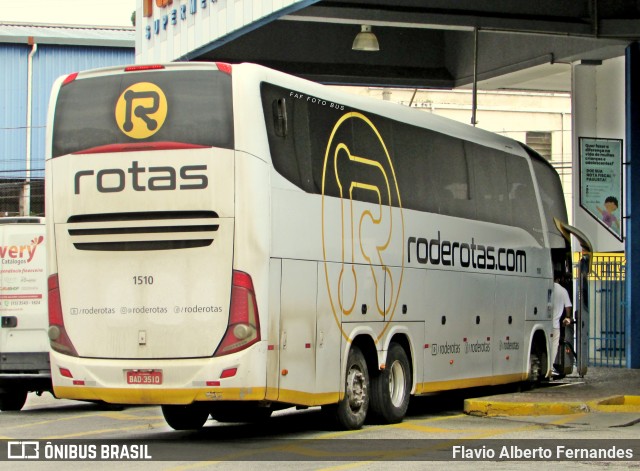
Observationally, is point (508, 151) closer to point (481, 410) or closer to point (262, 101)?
point (481, 410)

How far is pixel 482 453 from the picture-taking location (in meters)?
11.3

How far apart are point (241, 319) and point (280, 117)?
2.18 meters

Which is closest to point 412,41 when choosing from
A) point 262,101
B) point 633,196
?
point 633,196

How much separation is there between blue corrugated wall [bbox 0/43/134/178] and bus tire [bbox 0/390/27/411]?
2835 cm

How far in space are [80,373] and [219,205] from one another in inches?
89.2

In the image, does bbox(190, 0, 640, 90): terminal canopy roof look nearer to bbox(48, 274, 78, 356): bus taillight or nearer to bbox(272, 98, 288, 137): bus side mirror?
bbox(272, 98, 288, 137): bus side mirror

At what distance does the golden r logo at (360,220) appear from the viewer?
13141mm

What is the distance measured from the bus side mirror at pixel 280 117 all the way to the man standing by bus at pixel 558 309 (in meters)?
9.03

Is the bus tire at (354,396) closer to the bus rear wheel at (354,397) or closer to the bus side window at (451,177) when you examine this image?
the bus rear wheel at (354,397)

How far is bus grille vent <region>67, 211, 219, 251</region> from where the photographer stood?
11.9 m

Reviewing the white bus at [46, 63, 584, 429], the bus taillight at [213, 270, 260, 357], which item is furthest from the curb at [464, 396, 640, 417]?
the bus taillight at [213, 270, 260, 357]

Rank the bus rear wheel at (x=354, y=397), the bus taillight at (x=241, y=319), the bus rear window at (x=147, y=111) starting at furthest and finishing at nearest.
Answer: the bus rear wheel at (x=354, y=397)
the bus rear window at (x=147, y=111)
the bus taillight at (x=241, y=319)

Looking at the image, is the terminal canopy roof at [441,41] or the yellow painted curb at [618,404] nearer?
the yellow painted curb at [618,404]

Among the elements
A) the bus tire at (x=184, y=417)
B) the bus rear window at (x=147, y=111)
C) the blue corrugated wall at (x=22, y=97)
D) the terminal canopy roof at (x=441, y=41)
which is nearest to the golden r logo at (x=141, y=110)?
the bus rear window at (x=147, y=111)
